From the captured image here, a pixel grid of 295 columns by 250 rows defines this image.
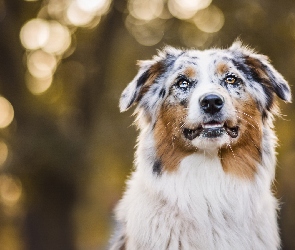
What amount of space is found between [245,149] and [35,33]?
1009cm

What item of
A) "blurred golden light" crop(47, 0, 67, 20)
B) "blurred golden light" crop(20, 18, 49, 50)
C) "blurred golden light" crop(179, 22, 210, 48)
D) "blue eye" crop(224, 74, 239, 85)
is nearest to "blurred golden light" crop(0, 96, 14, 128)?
"blurred golden light" crop(20, 18, 49, 50)

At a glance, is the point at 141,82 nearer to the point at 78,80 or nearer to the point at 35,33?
the point at 78,80

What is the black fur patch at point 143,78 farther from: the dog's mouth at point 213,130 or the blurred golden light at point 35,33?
the blurred golden light at point 35,33

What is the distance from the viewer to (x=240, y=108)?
181 inches

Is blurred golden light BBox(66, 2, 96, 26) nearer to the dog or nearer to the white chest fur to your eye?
the dog

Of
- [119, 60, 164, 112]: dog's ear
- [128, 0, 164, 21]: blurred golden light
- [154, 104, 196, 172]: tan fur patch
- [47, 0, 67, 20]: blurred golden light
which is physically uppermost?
[128, 0, 164, 21]: blurred golden light

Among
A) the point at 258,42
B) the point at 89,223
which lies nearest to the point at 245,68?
the point at 258,42

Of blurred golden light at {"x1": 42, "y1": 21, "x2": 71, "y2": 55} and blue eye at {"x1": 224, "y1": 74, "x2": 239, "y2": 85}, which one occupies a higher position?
blue eye at {"x1": 224, "y1": 74, "x2": 239, "y2": 85}

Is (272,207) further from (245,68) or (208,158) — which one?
(245,68)

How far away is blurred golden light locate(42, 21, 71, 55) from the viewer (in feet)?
43.9

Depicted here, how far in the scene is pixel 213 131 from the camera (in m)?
4.41

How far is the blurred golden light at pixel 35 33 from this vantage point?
530 inches

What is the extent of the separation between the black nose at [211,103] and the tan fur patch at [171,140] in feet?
0.90

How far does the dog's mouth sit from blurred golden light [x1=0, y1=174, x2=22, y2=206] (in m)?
9.47
